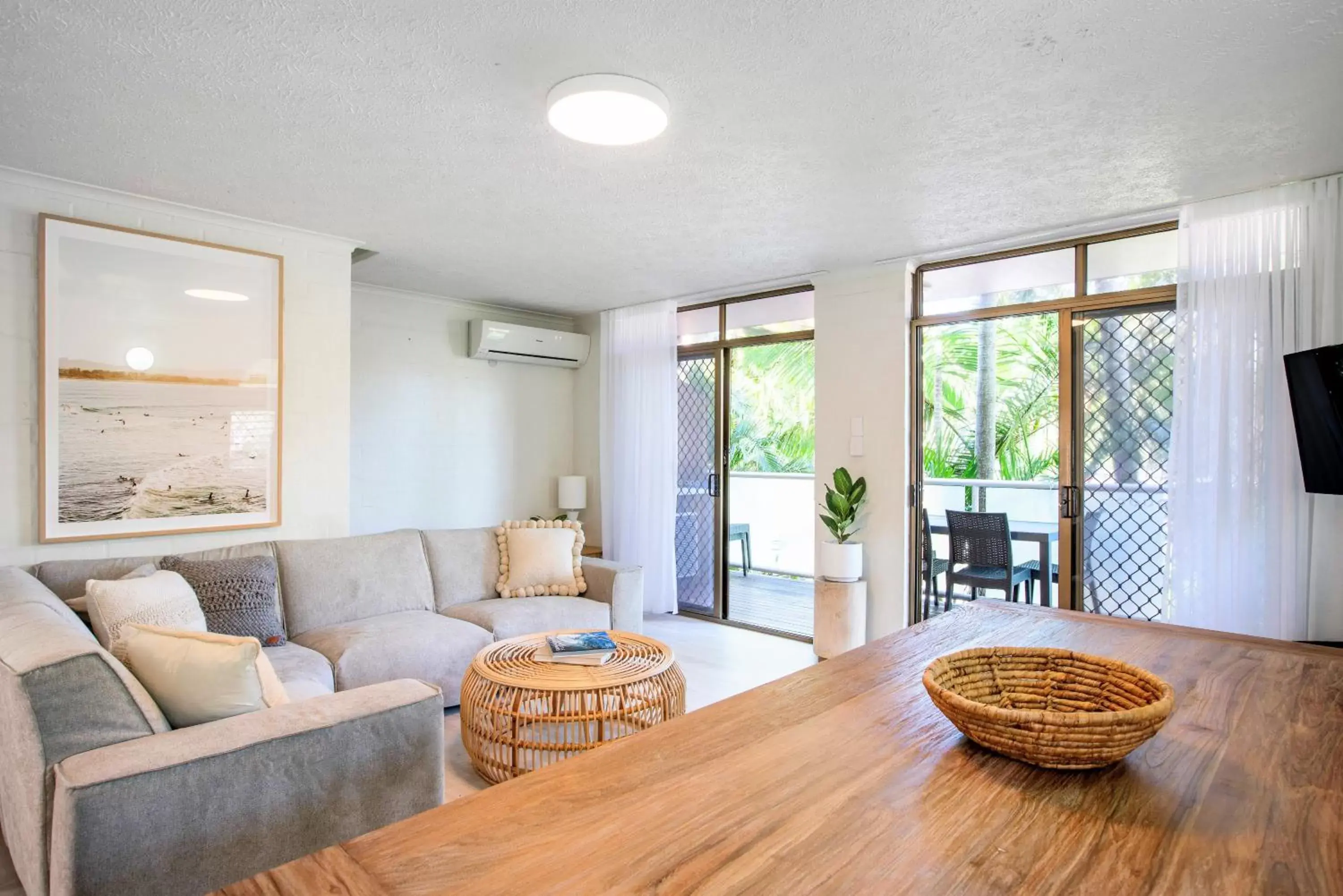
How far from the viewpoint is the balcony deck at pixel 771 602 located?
5242 mm

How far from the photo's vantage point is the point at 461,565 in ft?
13.5

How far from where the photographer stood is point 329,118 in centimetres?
246

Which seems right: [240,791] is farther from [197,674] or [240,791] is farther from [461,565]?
[461,565]

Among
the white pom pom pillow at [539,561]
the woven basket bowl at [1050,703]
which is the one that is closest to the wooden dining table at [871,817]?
the woven basket bowl at [1050,703]

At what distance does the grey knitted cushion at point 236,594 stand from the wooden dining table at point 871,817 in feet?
8.39

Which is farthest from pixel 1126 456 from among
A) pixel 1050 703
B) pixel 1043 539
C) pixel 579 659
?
pixel 1050 703

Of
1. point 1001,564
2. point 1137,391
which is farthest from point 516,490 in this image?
point 1137,391

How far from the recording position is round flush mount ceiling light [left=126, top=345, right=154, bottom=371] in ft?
10.6

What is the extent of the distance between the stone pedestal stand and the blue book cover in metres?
1.72

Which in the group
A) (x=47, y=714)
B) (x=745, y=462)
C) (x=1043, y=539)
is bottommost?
(x=47, y=714)

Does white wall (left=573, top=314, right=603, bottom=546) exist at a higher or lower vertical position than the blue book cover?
higher

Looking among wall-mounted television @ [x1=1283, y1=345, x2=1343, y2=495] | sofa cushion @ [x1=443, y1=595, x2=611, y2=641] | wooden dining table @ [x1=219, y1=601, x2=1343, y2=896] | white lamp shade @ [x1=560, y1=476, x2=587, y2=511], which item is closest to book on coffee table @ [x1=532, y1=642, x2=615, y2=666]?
sofa cushion @ [x1=443, y1=595, x2=611, y2=641]

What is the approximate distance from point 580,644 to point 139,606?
1.48 meters

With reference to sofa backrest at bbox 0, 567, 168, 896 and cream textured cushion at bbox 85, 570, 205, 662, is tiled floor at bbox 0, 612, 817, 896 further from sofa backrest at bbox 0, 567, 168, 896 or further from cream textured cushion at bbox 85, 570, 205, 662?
sofa backrest at bbox 0, 567, 168, 896
